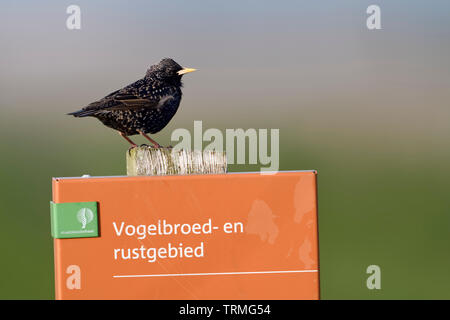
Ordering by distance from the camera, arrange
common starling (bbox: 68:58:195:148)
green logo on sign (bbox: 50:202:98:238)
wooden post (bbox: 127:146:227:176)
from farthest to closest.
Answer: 1. common starling (bbox: 68:58:195:148)
2. wooden post (bbox: 127:146:227:176)
3. green logo on sign (bbox: 50:202:98:238)

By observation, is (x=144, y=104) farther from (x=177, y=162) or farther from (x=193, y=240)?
(x=193, y=240)

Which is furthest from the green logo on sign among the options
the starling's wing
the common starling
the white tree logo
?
the starling's wing

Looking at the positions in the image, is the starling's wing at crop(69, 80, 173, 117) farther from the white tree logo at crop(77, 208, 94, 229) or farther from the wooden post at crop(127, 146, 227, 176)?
the white tree logo at crop(77, 208, 94, 229)

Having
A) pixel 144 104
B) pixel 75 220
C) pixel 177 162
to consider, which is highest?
pixel 144 104

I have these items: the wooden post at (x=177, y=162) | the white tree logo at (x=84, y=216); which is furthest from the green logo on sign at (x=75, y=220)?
the wooden post at (x=177, y=162)

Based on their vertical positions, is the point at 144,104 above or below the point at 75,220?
above

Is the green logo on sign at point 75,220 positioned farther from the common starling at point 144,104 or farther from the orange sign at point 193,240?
the common starling at point 144,104

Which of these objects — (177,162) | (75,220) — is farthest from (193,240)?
(75,220)

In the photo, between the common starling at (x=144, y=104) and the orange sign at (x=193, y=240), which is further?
the common starling at (x=144, y=104)

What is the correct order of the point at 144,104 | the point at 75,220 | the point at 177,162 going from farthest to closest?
1. the point at 144,104
2. the point at 177,162
3. the point at 75,220
